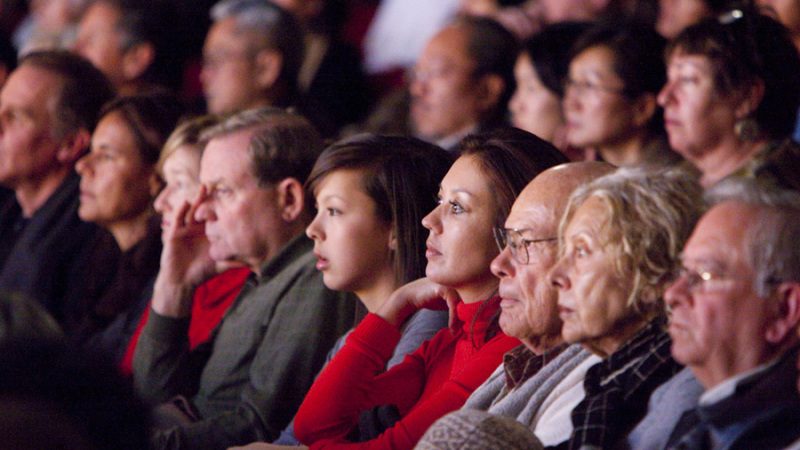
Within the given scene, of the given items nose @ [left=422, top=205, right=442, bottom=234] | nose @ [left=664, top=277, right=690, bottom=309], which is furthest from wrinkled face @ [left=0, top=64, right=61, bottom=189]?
nose @ [left=664, top=277, right=690, bottom=309]

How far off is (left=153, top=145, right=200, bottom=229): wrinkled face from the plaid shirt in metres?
2.22

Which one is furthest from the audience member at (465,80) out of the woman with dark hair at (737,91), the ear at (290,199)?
the ear at (290,199)

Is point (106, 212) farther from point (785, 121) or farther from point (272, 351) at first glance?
point (785, 121)

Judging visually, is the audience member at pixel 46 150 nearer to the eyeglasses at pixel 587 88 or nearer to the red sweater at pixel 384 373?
the eyeglasses at pixel 587 88

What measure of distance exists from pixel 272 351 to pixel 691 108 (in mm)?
Answer: 1582

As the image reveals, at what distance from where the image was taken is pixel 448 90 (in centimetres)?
623

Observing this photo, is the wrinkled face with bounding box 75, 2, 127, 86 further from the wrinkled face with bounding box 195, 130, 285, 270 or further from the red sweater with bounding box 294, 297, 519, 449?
the red sweater with bounding box 294, 297, 519, 449

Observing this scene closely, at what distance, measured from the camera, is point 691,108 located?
478 centimetres

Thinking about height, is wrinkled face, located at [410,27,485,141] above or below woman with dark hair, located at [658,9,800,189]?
below

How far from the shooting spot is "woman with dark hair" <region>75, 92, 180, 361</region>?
17.3ft

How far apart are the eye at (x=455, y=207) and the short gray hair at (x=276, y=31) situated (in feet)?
11.8

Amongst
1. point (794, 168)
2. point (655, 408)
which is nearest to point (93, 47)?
point (794, 168)

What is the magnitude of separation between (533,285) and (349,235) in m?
0.83

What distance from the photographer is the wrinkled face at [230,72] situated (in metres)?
6.92
